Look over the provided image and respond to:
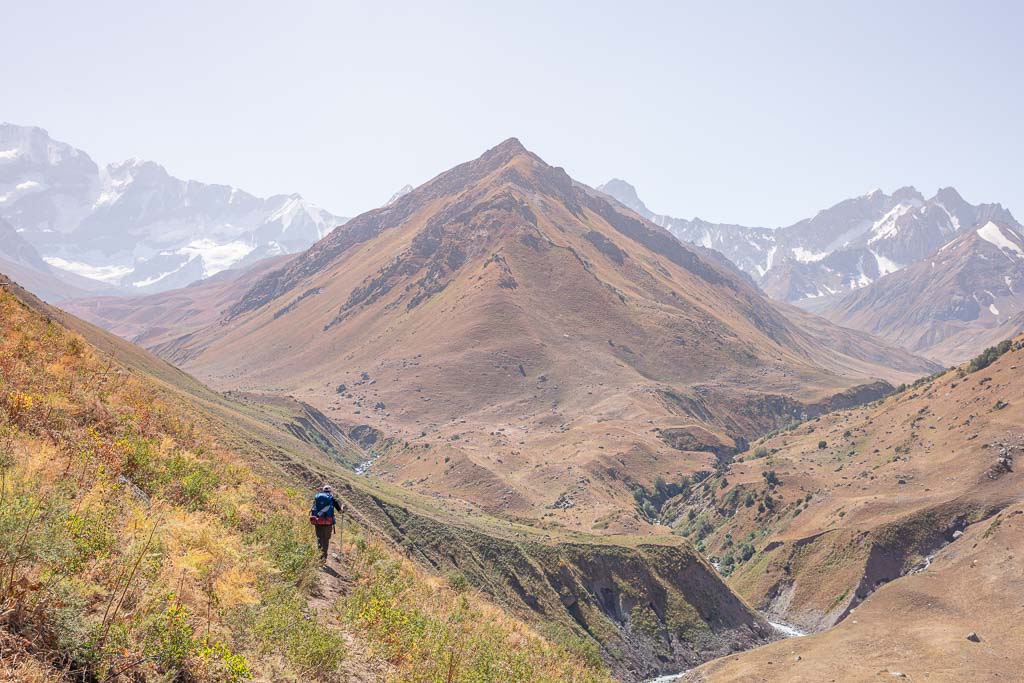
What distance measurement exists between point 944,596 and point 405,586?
7325 centimetres

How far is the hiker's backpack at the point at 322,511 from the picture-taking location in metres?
17.7

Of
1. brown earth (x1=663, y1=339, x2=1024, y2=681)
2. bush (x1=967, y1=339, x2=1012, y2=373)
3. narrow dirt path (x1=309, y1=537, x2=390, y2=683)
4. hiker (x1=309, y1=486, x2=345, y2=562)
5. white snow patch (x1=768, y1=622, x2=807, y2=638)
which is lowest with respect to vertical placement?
white snow patch (x1=768, y1=622, x2=807, y2=638)

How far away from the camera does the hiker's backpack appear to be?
17.7 metres

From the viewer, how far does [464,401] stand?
618 feet

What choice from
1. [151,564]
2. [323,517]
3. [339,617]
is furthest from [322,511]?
[151,564]

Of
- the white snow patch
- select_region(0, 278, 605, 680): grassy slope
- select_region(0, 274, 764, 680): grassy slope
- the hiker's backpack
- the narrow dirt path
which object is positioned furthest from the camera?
the white snow patch

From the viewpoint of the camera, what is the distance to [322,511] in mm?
17891

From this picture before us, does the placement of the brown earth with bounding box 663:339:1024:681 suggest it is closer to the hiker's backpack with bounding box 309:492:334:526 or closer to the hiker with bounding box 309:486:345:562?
the hiker with bounding box 309:486:345:562

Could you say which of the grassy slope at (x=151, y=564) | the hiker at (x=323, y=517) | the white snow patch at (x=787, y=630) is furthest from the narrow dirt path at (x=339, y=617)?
the white snow patch at (x=787, y=630)

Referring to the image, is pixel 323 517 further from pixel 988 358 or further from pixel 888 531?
pixel 988 358

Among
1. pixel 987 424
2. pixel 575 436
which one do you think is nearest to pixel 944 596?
pixel 987 424

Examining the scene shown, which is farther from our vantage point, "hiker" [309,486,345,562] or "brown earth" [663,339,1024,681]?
"brown earth" [663,339,1024,681]

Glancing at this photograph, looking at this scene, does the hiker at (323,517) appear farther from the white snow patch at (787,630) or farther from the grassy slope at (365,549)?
the white snow patch at (787,630)

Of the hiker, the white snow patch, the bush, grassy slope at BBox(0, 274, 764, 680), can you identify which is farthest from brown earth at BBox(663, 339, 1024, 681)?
the hiker
